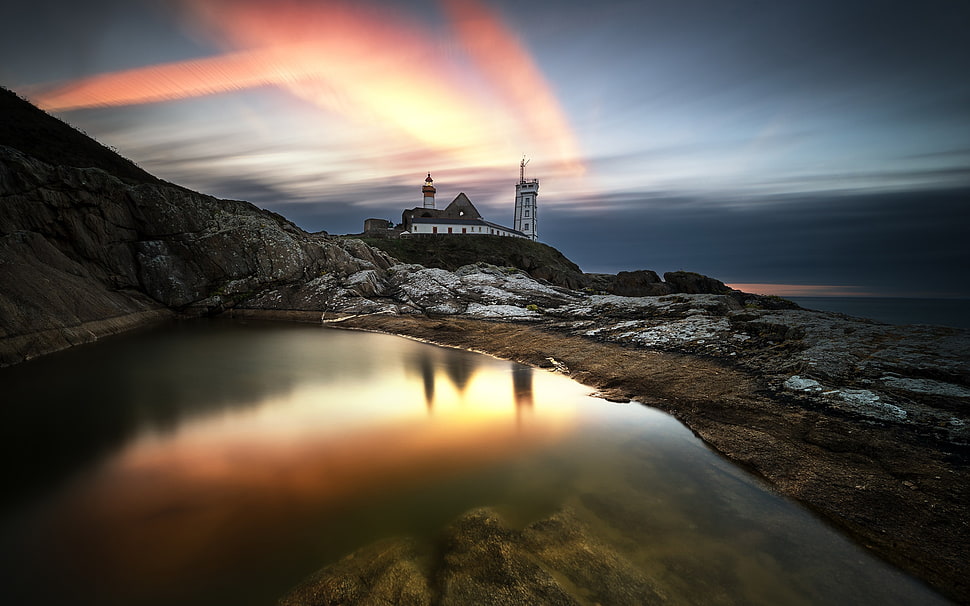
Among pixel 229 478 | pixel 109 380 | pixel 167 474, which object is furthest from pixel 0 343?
pixel 229 478

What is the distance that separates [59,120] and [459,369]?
209 feet

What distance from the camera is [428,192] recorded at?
85875 mm

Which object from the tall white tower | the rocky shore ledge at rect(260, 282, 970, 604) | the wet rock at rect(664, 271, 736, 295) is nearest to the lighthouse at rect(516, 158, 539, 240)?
the tall white tower

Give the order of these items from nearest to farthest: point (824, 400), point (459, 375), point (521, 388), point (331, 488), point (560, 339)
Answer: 1. point (331, 488)
2. point (824, 400)
3. point (521, 388)
4. point (459, 375)
5. point (560, 339)

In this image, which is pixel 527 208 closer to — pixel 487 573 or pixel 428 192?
pixel 428 192

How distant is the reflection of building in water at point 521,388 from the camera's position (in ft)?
32.1

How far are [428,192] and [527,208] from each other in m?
27.7

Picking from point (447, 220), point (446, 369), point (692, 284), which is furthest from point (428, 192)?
point (446, 369)

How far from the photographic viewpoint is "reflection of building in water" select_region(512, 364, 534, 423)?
32.1 ft

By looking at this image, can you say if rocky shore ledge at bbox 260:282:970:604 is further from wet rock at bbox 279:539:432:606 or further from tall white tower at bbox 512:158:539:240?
tall white tower at bbox 512:158:539:240

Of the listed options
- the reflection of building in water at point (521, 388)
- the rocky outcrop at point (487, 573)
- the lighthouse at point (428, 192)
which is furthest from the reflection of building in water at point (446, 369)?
the lighthouse at point (428, 192)

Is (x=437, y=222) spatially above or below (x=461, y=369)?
above

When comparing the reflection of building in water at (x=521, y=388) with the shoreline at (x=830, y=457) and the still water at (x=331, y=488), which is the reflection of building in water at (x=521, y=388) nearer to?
the still water at (x=331, y=488)

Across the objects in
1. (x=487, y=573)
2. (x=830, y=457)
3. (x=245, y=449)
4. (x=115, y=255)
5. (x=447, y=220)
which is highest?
(x=447, y=220)
